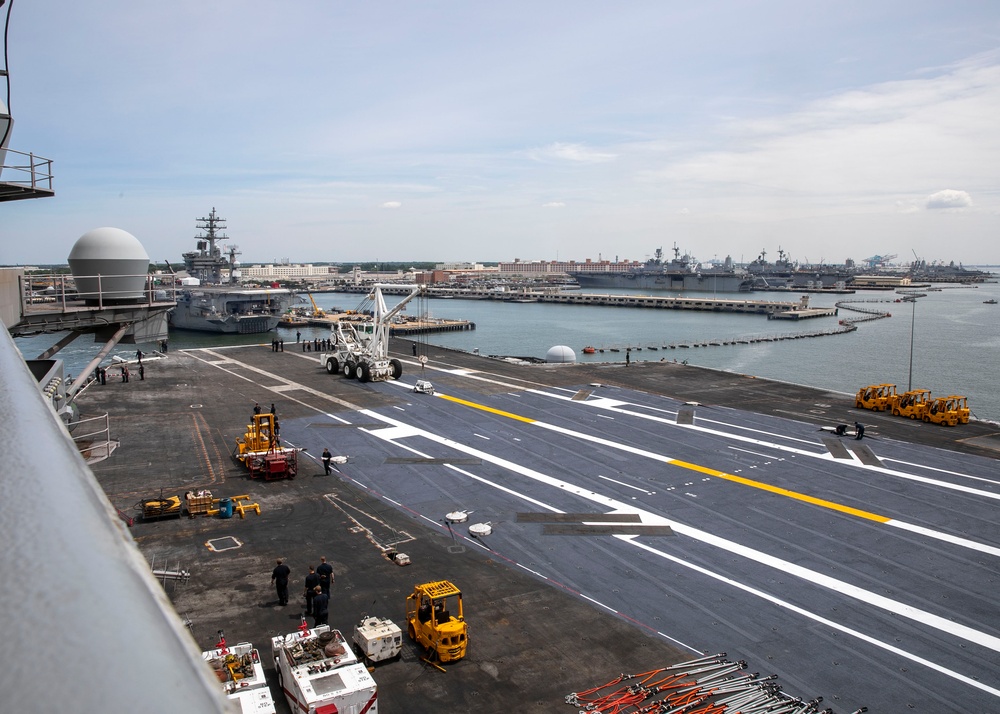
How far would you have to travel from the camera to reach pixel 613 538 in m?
17.8

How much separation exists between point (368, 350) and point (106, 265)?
2401 centimetres

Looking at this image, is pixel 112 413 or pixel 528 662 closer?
pixel 528 662

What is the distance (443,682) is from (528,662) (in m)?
1.62

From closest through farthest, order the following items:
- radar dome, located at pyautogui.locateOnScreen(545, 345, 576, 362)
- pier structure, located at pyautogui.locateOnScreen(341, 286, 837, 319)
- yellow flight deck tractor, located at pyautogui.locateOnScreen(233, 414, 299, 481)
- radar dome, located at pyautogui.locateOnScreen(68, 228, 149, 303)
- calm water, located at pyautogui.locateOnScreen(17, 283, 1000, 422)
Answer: radar dome, located at pyautogui.locateOnScreen(68, 228, 149, 303)
yellow flight deck tractor, located at pyautogui.locateOnScreen(233, 414, 299, 481)
radar dome, located at pyautogui.locateOnScreen(545, 345, 576, 362)
calm water, located at pyautogui.locateOnScreen(17, 283, 1000, 422)
pier structure, located at pyautogui.locateOnScreen(341, 286, 837, 319)

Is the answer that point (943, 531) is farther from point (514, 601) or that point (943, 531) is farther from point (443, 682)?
point (443, 682)

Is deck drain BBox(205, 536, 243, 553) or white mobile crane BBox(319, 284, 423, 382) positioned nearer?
deck drain BBox(205, 536, 243, 553)

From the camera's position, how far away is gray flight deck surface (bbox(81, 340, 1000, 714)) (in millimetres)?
12445

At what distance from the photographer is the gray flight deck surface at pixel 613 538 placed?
40.8ft

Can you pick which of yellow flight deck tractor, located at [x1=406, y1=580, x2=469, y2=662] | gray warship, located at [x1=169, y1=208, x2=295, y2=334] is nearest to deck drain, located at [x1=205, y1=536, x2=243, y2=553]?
yellow flight deck tractor, located at [x1=406, y1=580, x2=469, y2=662]

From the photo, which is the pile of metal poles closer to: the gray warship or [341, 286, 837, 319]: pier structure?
the gray warship

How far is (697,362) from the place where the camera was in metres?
63.7

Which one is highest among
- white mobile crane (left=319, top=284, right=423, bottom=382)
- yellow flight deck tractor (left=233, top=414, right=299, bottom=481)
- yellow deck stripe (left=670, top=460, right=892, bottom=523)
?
white mobile crane (left=319, top=284, right=423, bottom=382)

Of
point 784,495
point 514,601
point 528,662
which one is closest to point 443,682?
point 528,662

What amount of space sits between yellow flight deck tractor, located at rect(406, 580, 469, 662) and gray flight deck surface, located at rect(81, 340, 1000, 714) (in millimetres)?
294
